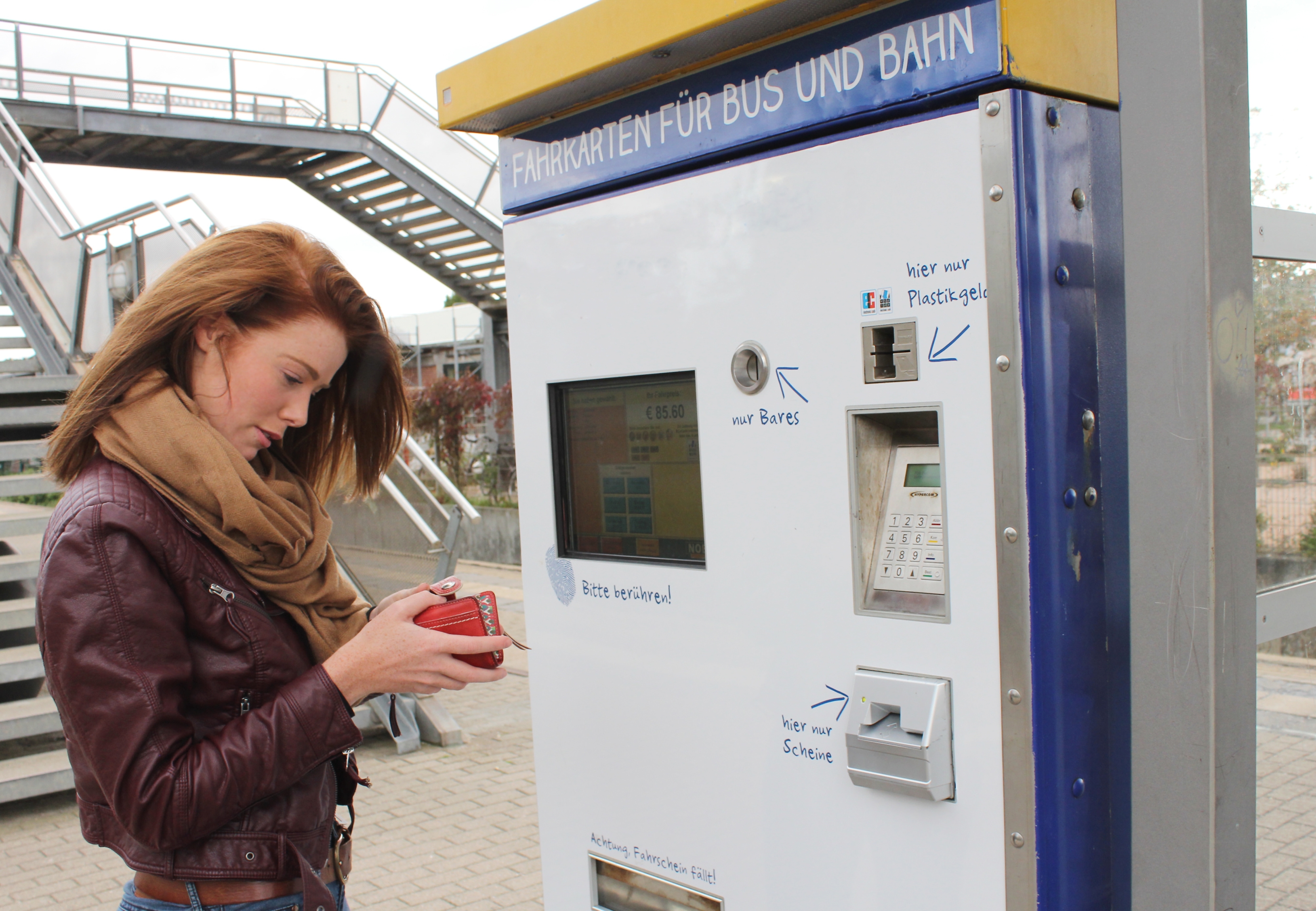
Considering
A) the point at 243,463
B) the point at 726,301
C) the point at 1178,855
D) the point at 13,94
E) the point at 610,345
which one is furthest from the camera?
the point at 13,94

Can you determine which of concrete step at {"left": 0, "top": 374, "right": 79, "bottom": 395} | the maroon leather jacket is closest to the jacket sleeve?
the maroon leather jacket

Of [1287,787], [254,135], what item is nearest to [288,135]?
[254,135]

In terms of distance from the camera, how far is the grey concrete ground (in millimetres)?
3895

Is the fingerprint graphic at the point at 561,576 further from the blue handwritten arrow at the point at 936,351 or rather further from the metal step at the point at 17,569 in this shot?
the metal step at the point at 17,569

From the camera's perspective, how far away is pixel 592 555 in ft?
7.46

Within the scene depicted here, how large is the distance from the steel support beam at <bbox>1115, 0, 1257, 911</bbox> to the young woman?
0.99 meters

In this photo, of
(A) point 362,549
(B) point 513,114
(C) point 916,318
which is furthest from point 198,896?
(A) point 362,549

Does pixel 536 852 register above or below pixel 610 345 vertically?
below

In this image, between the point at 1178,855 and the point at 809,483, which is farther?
the point at 809,483

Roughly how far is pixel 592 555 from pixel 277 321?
836mm

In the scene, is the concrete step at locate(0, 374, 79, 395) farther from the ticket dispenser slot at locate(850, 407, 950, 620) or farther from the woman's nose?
the ticket dispenser slot at locate(850, 407, 950, 620)

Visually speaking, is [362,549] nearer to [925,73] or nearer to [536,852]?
[536,852]

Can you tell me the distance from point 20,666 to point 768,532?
4801 mm

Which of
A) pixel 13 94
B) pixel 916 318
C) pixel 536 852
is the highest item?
pixel 13 94
